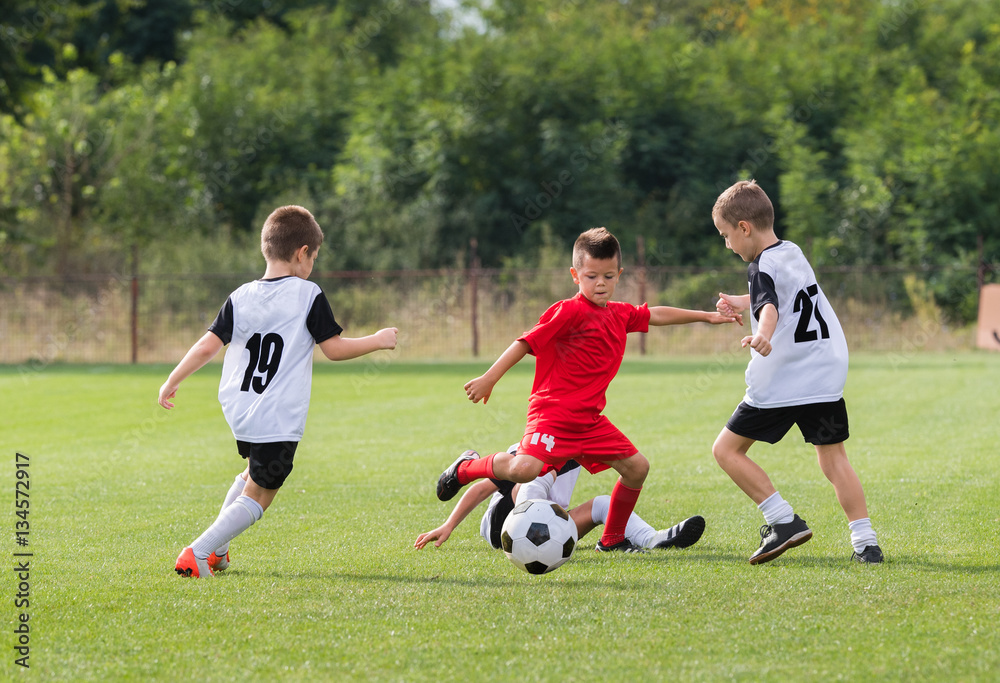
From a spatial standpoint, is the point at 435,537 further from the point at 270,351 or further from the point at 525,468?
the point at 270,351

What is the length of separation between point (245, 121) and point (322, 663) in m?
32.7

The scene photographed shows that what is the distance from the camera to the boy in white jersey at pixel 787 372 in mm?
4742

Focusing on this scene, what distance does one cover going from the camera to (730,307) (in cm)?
507

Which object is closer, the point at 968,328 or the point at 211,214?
the point at 968,328

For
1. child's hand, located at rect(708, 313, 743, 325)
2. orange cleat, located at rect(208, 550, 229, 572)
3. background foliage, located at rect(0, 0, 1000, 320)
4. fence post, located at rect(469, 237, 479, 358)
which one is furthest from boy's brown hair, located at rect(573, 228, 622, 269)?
background foliage, located at rect(0, 0, 1000, 320)

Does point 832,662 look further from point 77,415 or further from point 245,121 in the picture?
point 245,121

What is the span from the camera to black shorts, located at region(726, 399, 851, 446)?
188 inches

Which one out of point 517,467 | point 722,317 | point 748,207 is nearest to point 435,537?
point 517,467

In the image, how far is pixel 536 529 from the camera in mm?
4445

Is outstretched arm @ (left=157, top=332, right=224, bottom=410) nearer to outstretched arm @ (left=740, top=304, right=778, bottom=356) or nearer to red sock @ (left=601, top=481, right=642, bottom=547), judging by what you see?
red sock @ (left=601, top=481, right=642, bottom=547)

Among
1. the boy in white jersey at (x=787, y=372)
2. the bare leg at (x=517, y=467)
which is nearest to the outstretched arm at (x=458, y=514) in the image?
the bare leg at (x=517, y=467)

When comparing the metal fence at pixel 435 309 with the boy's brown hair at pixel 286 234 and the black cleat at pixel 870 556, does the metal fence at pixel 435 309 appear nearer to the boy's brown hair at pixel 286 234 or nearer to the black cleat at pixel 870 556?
the boy's brown hair at pixel 286 234

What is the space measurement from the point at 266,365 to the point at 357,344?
1.35ft

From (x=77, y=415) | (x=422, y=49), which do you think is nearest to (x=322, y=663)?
(x=77, y=415)
